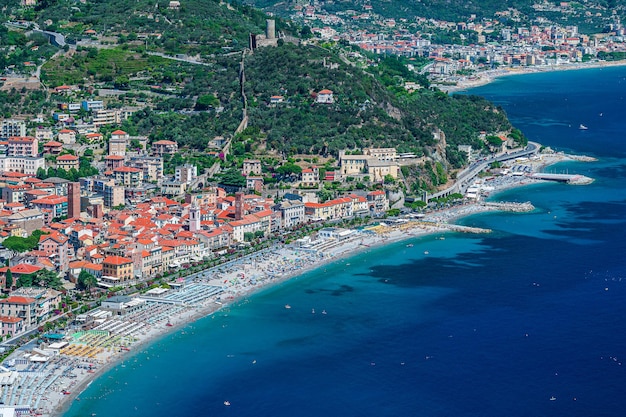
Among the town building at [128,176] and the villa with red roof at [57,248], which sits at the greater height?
the town building at [128,176]

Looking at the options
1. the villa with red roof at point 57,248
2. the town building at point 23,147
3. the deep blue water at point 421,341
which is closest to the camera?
the deep blue water at point 421,341

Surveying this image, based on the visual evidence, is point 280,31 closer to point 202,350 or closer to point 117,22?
point 117,22

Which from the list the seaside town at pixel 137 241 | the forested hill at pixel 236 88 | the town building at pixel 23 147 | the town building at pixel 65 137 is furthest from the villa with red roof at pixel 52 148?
the forested hill at pixel 236 88

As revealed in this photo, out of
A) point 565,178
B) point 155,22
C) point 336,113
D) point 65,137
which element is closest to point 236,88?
point 336,113

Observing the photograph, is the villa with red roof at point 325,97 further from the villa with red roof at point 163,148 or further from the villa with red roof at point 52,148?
the villa with red roof at point 52,148

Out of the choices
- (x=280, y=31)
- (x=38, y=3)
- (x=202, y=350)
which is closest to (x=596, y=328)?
(x=202, y=350)

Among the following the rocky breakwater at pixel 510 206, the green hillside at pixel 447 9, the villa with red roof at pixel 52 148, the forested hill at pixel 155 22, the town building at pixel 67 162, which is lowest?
the rocky breakwater at pixel 510 206

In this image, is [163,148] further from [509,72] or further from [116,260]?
[509,72]
